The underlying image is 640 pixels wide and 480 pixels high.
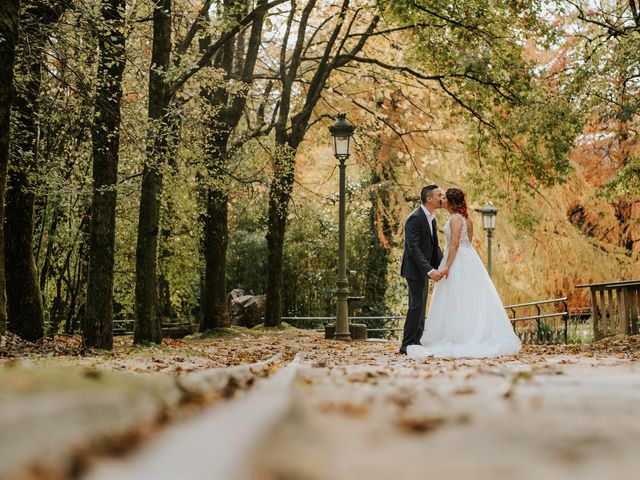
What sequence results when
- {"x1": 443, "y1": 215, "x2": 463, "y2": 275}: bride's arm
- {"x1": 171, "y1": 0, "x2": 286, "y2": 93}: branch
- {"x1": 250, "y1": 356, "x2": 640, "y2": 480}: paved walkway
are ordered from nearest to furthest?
{"x1": 250, "y1": 356, "x2": 640, "y2": 480}: paved walkway → {"x1": 443, "y1": 215, "x2": 463, "y2": 275}: bride's arm → {"x1": 171, "y1": 0, "x2": 286, "y2": 93}: branch

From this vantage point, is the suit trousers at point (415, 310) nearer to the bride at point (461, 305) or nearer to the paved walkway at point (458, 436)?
the bride at point (461, 305)

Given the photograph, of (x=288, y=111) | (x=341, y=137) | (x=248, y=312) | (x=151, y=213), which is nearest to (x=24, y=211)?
(x=151, y=213)

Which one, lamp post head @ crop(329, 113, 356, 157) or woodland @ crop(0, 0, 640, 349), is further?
lamp post head @ crop(329, 113, 356, 157)

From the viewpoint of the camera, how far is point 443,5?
15.3 m

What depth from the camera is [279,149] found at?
1995 centimetres

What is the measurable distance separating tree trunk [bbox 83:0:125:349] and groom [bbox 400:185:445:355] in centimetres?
460

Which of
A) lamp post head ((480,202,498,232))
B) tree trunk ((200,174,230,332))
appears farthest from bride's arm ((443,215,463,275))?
lamp post head ((480,202,498,232))

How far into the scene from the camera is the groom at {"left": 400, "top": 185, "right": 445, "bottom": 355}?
11688 millimetres

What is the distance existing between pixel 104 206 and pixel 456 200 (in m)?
5.40

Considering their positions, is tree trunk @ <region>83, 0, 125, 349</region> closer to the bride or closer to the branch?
the branch

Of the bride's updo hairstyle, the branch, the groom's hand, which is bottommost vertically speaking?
the groom's hand

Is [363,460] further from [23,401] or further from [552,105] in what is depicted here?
[552,105]

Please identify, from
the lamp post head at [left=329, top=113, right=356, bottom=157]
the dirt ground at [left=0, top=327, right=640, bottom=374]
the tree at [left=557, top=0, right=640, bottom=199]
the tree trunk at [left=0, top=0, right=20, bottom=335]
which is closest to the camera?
the dirt ground at [left=0, top=327, right=640, bottom=374]

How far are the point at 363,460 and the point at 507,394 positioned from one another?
1926 millimetres
